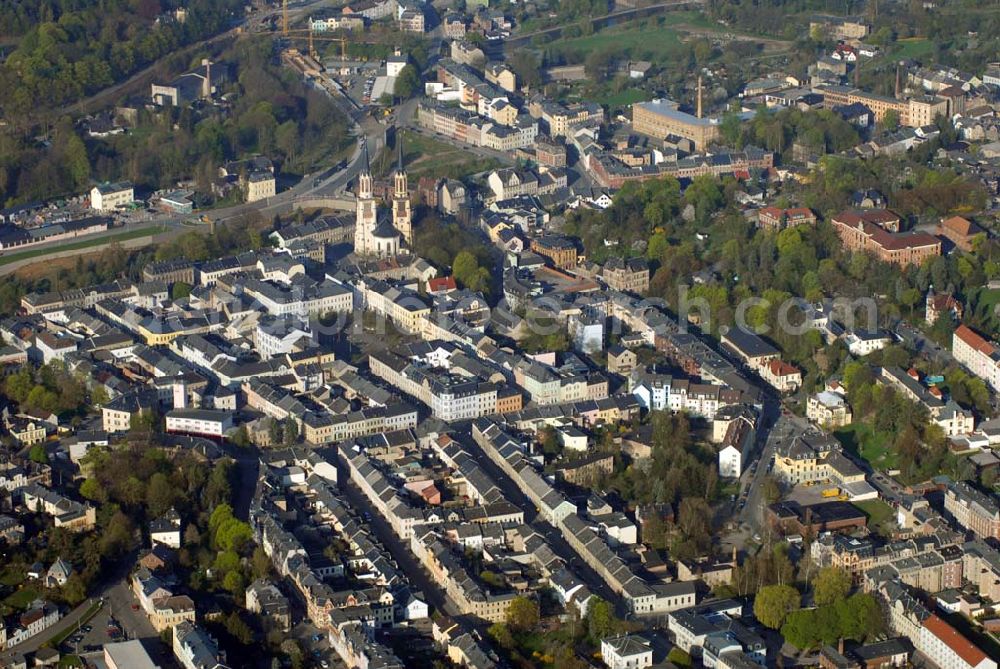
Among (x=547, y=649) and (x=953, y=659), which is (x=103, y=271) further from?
(x=953, y=659)

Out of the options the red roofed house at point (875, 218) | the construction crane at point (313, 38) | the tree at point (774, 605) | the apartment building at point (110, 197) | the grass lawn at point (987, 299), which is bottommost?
the construction crane at point (313, 38)

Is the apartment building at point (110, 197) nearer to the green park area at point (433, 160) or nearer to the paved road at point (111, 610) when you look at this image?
the green park area at point (433, 160)

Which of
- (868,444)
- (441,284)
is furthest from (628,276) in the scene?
(868,444)

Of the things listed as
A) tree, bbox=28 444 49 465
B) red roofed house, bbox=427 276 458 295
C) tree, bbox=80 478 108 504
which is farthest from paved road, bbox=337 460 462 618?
red roofed house, bbox=427 276 458 295

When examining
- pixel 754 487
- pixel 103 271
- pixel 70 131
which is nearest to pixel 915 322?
pixel 754 487

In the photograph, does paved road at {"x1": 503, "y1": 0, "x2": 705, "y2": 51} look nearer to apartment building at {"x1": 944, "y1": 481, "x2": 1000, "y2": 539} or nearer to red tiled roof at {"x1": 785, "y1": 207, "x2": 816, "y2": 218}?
red tiled roof at {"x1": 785, "y1": 207, "x2": 816, "y2": 218}

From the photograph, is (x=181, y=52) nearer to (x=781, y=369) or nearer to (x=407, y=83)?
(x=407, y=83)

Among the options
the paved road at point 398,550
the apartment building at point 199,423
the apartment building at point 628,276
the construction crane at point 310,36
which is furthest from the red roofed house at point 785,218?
the construction crane at point 310,36
